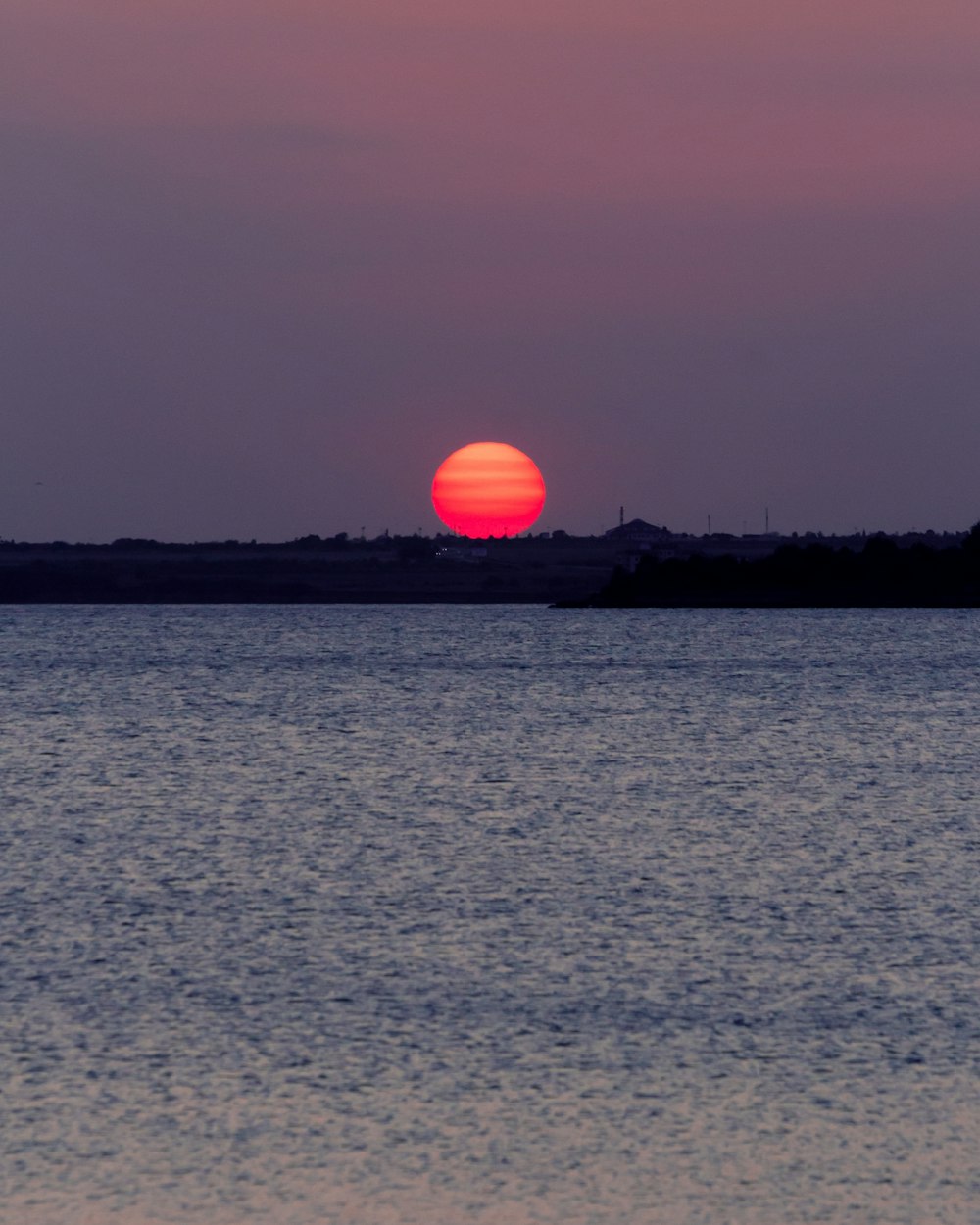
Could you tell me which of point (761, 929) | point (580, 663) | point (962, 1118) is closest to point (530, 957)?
point (761, 929)

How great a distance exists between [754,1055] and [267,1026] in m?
3.94

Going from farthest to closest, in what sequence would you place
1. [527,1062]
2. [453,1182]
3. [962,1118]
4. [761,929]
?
1. [761,929]
2. [527,1062]
3. [962,1118]
4. [453,1182]

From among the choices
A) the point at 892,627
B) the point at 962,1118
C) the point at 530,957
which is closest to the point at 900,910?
the point at 530,957

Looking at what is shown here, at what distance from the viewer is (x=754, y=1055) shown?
13742mm

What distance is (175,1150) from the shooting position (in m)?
11.3

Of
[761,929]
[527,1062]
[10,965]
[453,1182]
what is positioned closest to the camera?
[453,1182]

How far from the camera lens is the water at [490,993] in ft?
35.2

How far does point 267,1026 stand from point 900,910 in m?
9.37

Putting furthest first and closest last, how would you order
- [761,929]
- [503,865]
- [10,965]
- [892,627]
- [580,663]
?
[892,627], [580,663], [503,865], [761,929], [10,965]

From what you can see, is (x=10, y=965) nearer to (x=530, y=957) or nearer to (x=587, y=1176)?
(x=530, y=957)

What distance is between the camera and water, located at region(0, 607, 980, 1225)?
10734 mm

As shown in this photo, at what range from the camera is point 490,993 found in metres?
16.4

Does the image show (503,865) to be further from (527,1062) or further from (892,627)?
(892,627)

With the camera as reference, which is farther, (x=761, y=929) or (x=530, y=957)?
(x=761, y=929)
